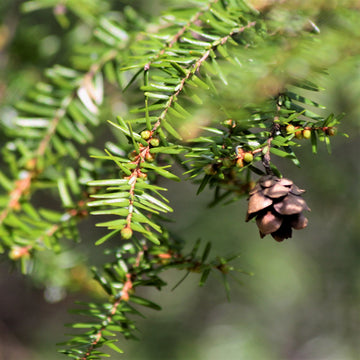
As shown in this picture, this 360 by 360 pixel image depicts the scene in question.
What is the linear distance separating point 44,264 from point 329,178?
0.67 metres

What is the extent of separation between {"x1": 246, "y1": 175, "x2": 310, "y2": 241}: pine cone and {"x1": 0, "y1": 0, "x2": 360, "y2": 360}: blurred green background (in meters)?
0.30

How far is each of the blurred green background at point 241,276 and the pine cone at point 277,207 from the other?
30 cm

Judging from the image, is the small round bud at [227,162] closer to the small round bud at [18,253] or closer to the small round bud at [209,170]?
the small round bud at [209,170]

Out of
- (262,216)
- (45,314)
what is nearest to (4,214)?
(262,216)

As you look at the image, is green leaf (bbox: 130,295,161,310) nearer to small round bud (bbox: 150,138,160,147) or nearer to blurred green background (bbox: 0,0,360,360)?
small round bud (bbox: 150,138,160,147)

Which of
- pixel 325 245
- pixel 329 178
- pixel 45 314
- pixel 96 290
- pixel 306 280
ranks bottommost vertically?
pixel 45 314

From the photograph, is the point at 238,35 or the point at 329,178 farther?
the point at 329,178

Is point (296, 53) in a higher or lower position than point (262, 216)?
higher

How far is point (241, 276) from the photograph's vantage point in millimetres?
1414

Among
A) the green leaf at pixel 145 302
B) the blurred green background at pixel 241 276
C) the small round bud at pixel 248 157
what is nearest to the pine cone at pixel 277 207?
the small round bud at pixel 248 157

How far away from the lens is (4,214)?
536 millimetres

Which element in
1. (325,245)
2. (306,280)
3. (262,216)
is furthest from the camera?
(306,280)

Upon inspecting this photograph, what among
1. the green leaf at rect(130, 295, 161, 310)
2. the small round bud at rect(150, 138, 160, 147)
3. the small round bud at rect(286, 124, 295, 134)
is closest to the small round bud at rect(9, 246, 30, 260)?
the green leaf at rect(130, 295, 161, 310)

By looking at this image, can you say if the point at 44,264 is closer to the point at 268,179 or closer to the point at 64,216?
the point at 64,216
